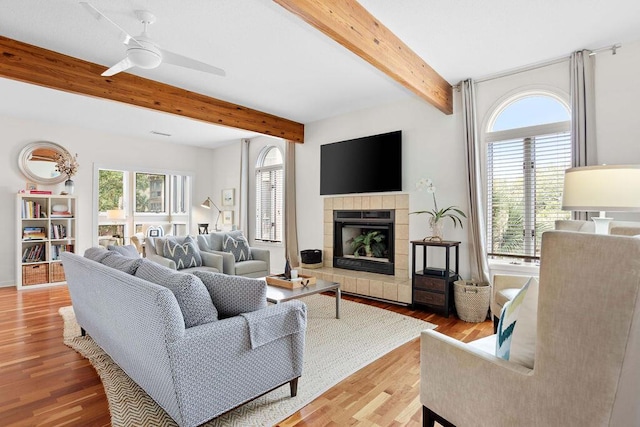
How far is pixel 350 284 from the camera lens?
4602 millimetres

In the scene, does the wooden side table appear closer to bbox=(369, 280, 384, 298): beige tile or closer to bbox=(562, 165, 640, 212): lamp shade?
bbox=(369, 280, 384, 298): beige tile

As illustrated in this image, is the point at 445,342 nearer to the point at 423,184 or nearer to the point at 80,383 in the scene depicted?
the point at 80,383

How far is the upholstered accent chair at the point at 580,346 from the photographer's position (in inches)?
36.6

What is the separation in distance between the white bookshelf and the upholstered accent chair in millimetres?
6177

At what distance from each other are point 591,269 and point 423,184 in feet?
10.3

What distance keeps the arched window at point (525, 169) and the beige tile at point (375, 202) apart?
→ 1.40 m

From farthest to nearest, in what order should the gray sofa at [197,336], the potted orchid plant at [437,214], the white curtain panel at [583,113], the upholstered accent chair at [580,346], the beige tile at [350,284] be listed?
the beige tile at [350,284] < the potted orchid plant at [437,214] < the white curtain panel at [583,113] < the gray sofa at [197,336] < the upholstered accent chair at [580,346]

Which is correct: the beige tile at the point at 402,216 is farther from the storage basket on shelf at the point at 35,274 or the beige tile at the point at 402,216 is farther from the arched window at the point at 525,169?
the storage basket on shelf at the point at 35,274

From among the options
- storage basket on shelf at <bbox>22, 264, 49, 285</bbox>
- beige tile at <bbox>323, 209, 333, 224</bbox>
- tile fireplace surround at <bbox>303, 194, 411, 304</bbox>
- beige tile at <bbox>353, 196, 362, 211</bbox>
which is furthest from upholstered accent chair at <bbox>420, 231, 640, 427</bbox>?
storage basket on shelf at <bbox>22, 264, 49, 285</bbox>

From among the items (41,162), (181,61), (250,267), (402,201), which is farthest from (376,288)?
(41,162)

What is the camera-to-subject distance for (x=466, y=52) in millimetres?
3141

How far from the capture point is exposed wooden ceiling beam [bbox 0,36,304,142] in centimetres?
294

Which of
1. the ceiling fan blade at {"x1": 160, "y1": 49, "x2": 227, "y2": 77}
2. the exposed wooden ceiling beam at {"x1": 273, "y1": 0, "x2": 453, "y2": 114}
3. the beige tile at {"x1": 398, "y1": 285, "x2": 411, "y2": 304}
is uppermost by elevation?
the exposed wooden ceiling beam at {"x1": 273, "y1": 0, "x2": 453, "y2": 114}

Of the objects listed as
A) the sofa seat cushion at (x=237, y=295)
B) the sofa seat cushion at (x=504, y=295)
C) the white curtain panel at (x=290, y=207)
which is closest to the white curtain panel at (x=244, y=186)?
the white curtain panel at (x=290, y=207)
